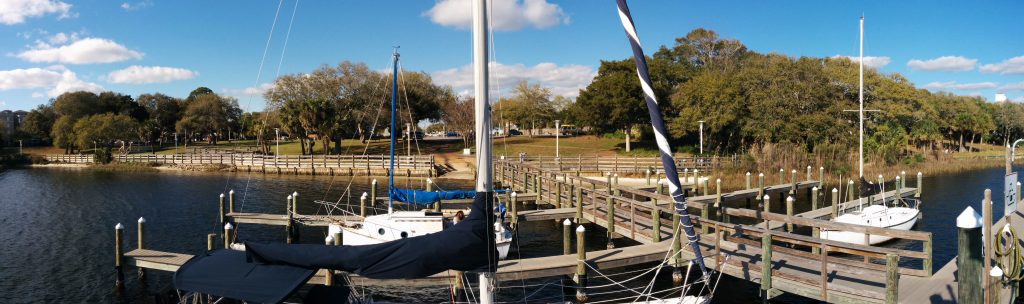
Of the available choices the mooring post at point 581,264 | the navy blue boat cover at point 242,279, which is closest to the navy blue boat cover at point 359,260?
the navy blue boat cover at point 242,279

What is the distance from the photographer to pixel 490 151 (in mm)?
7996

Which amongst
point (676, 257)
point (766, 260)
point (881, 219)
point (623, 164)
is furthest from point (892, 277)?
point (623, 164)

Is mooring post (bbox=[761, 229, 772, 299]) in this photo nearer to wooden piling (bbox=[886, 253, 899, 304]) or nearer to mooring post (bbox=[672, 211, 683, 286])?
wooden piling (bbox=[886, 253, 899, 304])

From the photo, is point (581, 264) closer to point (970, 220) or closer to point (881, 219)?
point (970, 220)

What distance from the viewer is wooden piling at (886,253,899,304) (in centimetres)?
997

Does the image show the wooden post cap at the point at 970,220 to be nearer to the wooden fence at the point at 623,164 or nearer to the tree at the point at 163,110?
the wooden fence at the point at 623,164

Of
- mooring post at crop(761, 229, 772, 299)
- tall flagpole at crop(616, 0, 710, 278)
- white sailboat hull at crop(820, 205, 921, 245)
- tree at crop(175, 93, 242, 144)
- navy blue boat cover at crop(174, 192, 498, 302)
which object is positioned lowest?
white sailboat hull at crop(820, 205, 921, 245)

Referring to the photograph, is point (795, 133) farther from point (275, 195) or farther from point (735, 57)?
point (275, 195)

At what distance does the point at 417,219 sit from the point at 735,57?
7071 centimetres

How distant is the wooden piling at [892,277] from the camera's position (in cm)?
997

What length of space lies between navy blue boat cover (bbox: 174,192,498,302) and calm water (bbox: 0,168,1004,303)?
2.55m

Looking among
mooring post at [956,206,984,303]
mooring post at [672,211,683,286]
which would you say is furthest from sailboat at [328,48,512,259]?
mooring post at [956,206,984,303]

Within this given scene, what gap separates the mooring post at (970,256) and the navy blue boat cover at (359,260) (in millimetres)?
6783

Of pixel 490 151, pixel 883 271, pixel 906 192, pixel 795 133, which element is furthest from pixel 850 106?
pixel 490 151
